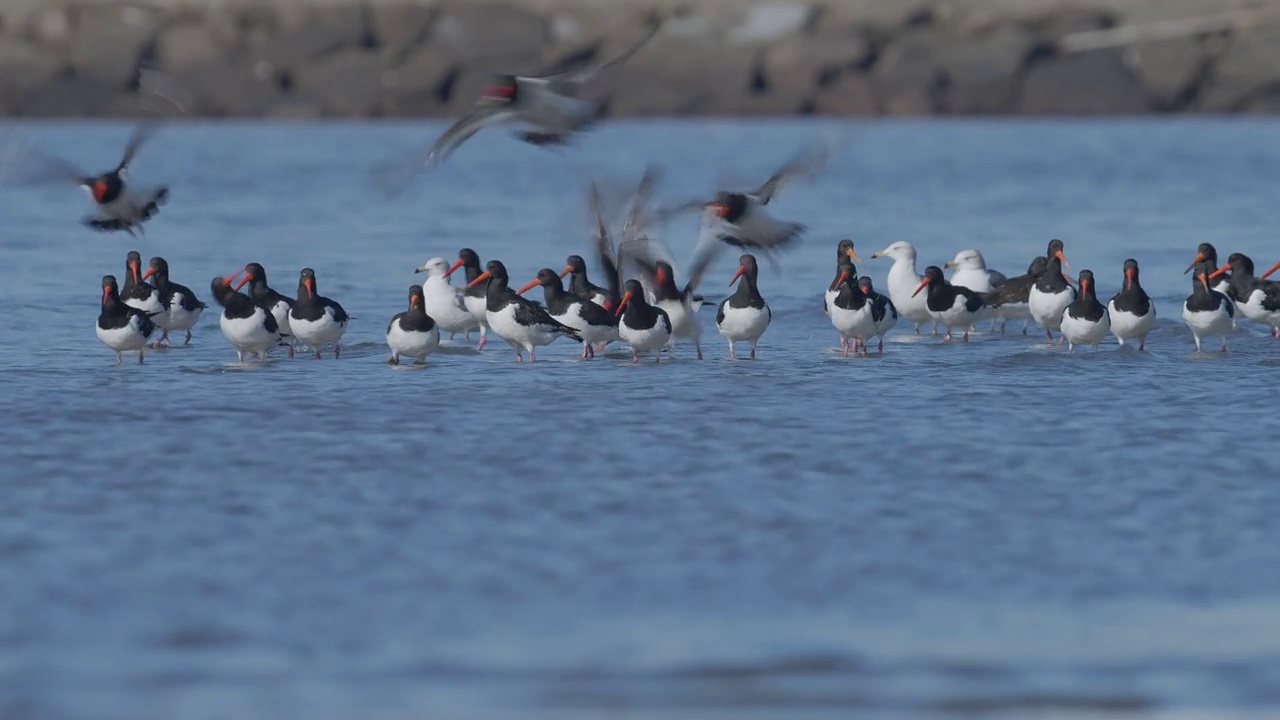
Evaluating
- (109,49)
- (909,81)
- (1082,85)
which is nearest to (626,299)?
(909,81)

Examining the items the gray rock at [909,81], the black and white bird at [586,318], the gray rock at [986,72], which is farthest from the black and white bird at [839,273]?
the gray rock at [986,72]

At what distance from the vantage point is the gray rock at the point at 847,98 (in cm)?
5778

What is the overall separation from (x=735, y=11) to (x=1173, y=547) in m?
53.6

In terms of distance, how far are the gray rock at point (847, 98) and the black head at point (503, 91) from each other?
42529 millimetres

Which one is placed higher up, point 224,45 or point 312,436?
point 224,45

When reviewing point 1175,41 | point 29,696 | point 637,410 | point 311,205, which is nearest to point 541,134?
point 637,410

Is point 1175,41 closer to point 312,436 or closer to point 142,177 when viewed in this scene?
point 142,177

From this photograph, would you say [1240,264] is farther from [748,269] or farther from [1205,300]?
[748,269]

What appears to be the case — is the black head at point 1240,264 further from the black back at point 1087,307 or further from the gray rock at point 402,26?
the gray rock at point 402,26

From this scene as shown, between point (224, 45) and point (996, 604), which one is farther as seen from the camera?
point (224, 45)

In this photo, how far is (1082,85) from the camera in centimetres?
5862

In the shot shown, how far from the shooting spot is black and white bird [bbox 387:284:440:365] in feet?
56.9

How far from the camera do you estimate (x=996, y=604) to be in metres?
9.16

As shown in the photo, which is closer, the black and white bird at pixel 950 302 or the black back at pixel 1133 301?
the black back at pixel 1133 301
